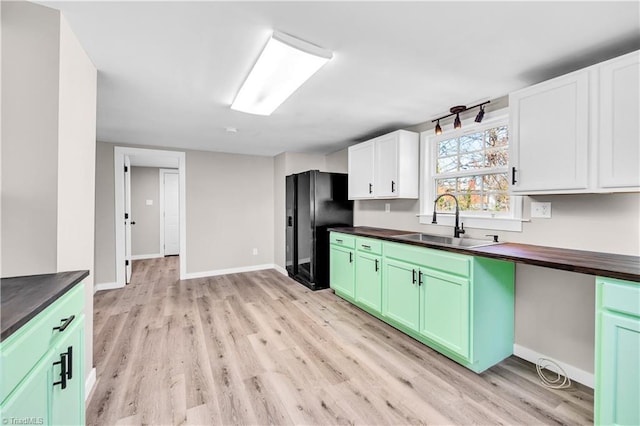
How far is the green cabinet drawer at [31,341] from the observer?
0.77m

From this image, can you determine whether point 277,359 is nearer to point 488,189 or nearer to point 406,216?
point 406,216

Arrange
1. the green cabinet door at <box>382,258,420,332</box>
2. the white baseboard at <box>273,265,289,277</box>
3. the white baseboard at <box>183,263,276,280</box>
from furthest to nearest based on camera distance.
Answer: the white baseboard at <box>273,265,289,277</box>, the white baseboard at <box>183,263,276,280</box>, the green cabinet door at <box>382,258,420,332</box>

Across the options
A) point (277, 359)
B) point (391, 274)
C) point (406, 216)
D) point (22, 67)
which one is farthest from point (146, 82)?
point (406, 216)

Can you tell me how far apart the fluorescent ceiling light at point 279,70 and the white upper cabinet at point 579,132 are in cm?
147

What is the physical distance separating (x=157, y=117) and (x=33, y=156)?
69.5 inches

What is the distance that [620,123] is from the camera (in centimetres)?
149

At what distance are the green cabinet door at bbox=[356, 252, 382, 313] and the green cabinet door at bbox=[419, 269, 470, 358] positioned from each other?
554 mm

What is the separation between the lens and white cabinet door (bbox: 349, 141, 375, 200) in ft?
11.1

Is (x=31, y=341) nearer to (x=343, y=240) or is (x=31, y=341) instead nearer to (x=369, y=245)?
(x=369, y=245)

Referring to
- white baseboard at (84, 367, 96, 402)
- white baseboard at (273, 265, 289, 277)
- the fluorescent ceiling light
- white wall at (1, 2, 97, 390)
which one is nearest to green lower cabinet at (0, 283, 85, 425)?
white wall at (1, 2, 97, 390)

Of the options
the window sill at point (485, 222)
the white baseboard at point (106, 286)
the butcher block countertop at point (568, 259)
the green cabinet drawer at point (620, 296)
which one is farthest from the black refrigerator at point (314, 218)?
the green cabinet drawer at point (620, 296)

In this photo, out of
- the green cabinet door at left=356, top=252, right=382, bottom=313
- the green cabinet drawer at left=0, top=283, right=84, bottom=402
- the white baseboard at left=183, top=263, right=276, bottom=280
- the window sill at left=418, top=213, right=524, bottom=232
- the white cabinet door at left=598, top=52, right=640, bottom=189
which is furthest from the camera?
the white baseboard at left=183, top=263, right=276, bottom=280

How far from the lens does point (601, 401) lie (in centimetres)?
129

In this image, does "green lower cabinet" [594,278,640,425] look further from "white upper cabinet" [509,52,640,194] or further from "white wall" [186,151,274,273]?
"white wall" [186,151,274,273]
